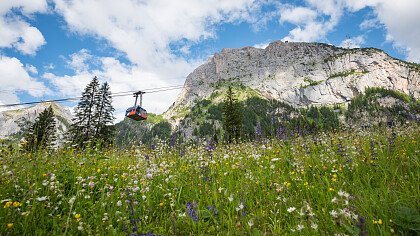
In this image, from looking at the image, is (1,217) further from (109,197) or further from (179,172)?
(179,172)

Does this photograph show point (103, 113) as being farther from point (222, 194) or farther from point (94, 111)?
point (222, 194)

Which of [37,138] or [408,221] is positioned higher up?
[37,138]

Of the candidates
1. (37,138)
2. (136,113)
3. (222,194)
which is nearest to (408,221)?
(222,194)

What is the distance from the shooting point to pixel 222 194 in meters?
5.14

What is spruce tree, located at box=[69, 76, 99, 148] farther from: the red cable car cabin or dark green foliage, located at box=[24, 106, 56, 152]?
dark green foliage, located at box=[24, 106, 56, 152]

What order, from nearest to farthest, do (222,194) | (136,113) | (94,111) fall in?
(222,194) → (136,113) → (94,111)

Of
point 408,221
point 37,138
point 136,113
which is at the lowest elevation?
point 408,221

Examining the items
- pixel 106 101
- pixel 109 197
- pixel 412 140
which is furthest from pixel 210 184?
pixel 106 101

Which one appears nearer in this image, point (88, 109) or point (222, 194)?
point (222, 194)

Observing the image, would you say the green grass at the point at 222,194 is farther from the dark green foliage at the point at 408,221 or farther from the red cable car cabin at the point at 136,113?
the red cable car cabin at the point at 136,113

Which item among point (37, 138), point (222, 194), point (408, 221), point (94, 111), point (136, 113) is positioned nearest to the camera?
point (408, 221)

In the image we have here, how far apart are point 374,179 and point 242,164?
2.97 meters

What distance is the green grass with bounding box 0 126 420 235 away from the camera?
3.47 metres

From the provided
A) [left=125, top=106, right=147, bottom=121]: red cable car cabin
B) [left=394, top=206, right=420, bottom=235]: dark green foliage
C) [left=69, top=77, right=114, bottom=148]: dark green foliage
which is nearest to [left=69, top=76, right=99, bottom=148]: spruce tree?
[left=69, top=77, right=114, bottom=148]: dark green foliage
